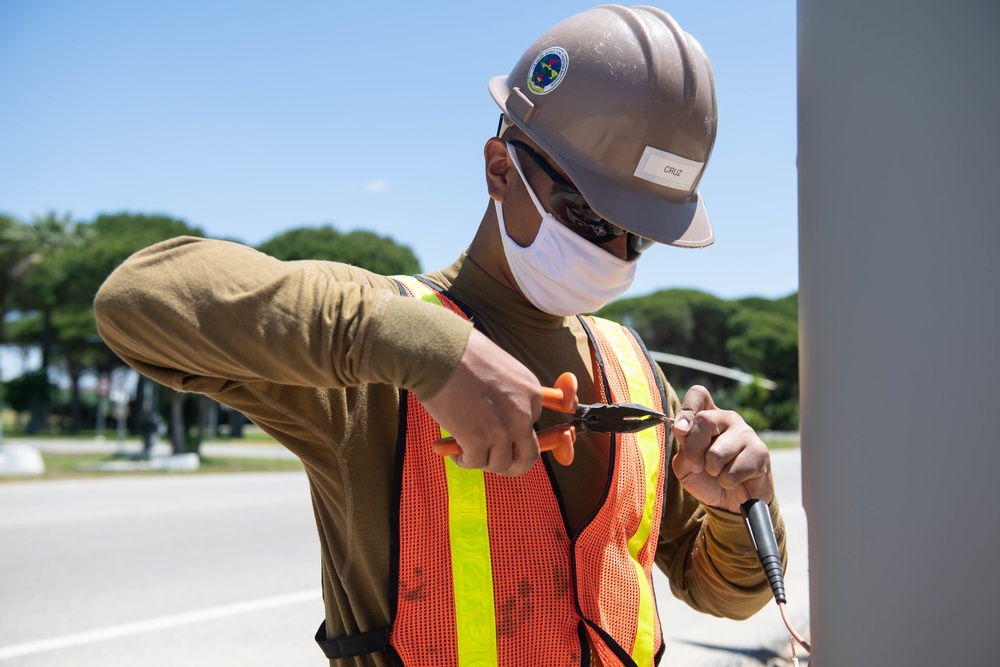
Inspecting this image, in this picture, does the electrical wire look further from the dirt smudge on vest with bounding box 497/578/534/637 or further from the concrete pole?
the dirt smudge on vest with bounding box 497/578/534/637

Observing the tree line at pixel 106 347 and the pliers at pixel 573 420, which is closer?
the pliers at pixel 573 420

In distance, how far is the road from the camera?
5.46 meters

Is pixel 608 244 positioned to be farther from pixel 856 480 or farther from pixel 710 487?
pixel 856 480

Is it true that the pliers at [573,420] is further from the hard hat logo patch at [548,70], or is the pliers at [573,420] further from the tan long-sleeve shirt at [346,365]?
the hard hat logo patch at [548,70]

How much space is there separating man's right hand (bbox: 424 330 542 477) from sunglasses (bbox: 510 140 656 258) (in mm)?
668

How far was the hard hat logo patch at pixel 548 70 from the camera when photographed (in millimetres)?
1801

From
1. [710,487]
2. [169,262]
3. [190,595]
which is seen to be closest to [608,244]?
[710,487]

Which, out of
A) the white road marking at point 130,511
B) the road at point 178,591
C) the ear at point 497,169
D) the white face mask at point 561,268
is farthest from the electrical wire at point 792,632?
the white road marking at point 130,511

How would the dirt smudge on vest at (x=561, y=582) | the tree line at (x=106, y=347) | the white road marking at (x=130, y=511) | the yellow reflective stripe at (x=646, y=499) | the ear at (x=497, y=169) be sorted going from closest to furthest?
1. the dirt smudge on vest at (x=561, y=582)
2. the yellow reflective stripe at (x=646, y=499)
3. the ear at (x=497, y=169)
4. the white road marking at (x=130, y=511)
5. the tree line at (x=106, y=347)

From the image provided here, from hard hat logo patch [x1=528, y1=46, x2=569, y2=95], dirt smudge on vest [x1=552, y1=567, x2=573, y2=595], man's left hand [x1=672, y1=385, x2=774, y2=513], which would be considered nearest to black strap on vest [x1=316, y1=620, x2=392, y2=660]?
dirt smudge on vest [x1=552, y1=567, x2=573, y2=595]

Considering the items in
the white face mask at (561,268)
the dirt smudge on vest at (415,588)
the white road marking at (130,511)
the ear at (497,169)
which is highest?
the ear at (497,169)

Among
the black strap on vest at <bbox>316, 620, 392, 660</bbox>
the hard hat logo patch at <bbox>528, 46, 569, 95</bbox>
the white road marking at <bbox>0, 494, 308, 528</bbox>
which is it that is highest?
the hard hat logo patch at <bbox>528, 46, 569, 95</bbox>

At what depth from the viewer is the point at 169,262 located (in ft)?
4.00

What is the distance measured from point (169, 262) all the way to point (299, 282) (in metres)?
0.19
